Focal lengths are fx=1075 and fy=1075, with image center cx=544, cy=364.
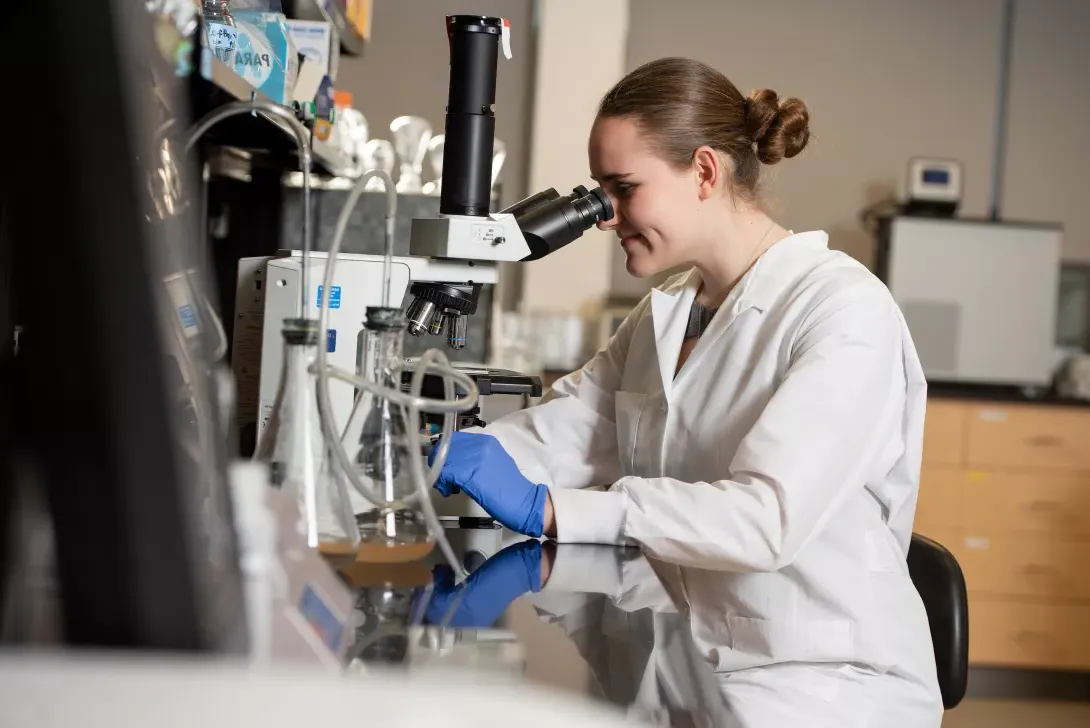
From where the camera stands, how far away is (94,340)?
1.21 feet

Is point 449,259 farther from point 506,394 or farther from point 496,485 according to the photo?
point 506,394

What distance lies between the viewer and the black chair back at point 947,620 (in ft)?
4.88

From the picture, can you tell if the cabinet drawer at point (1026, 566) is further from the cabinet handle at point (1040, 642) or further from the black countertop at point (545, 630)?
the black countertop at point (545, 630)

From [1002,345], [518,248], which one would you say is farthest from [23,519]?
[1002,345]

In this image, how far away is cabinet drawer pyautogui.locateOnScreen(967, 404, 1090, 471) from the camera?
11.2 feet

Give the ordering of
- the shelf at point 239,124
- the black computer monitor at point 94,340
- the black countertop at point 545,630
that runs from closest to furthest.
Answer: the black computer monitor at point 94,340 < the black countertop at point 545,630 < the shelf at point 239,124

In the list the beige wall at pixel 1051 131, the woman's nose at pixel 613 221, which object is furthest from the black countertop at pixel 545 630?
the beige wall at pixel 1051 131

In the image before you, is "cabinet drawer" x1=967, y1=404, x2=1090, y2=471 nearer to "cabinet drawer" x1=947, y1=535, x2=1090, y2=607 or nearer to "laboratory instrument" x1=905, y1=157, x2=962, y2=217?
"cabinet drawer" x1=947, y1=535, x2=1090, y2=607

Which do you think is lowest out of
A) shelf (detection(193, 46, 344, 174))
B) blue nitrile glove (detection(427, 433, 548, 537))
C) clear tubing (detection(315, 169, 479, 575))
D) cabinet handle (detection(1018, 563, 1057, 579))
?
cabinet handle (detection(1018, 563, 1057, 579))

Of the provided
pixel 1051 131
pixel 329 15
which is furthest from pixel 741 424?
Result: pixel 1051 131

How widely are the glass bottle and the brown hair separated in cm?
60

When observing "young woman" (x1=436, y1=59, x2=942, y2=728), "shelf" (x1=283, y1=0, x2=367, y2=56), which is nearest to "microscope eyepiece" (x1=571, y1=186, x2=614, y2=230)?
"young woman" (x1=436, y1=59, x2=942, y2=728)

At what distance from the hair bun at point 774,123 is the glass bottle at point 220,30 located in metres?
0.78

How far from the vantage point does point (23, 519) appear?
413mm
